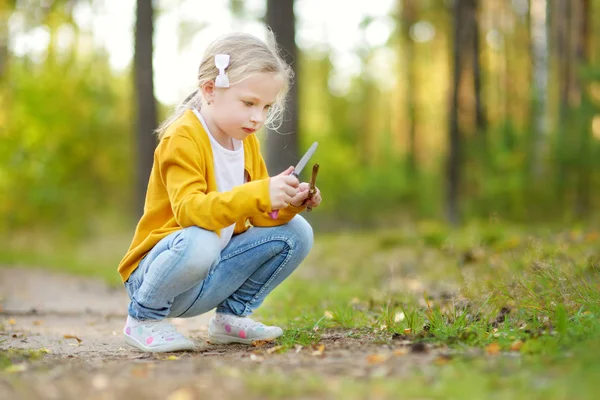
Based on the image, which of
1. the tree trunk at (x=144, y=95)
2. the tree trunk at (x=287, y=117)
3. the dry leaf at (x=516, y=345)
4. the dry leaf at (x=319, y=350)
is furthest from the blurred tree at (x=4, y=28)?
the dry leaf at (x=516, y=345)

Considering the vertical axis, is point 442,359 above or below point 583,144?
below

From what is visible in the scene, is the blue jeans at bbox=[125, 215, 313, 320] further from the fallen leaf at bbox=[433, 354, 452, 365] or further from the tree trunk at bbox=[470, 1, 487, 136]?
the tree trunk at bbox=[470, 1, 487, 136]

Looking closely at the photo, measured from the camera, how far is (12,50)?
16719mm

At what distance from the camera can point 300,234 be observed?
3.18m

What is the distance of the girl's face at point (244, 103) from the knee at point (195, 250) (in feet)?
1.66

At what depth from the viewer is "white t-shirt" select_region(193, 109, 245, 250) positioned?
309cm

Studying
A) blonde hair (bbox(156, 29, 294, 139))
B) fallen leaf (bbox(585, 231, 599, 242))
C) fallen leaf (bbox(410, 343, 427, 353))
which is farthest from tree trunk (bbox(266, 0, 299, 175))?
fallen leaf (bbox(410, 343, 427, 353))

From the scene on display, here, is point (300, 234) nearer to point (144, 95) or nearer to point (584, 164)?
point (584, 164)

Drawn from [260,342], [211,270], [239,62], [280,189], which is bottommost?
[260,342]

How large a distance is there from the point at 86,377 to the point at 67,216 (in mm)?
9668

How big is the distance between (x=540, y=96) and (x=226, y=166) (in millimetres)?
8697

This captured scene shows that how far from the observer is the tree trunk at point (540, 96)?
9.43 metres

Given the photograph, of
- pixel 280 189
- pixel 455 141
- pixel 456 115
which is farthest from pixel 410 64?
pixel 280 189

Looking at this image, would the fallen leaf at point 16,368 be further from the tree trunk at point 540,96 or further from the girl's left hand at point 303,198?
the tree trunk at point 540,96
